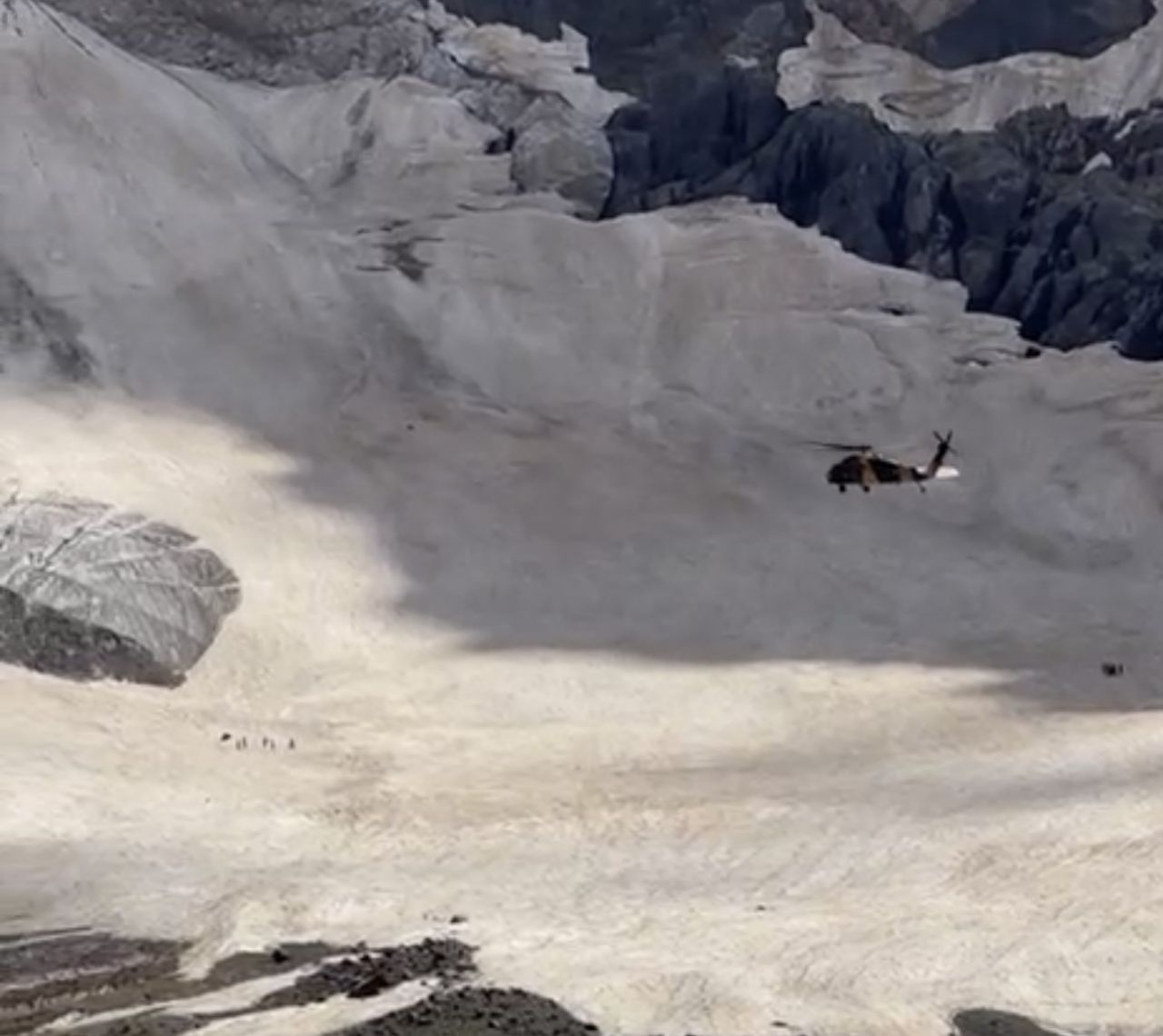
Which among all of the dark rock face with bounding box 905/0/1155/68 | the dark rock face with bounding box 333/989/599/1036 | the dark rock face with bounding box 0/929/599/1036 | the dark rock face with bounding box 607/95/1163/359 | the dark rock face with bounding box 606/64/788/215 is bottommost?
the dark rock face with bounding box 333/989/599/1036

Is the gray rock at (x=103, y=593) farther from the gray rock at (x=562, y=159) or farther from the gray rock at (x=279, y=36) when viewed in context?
the gray rock at (x=279, y=36)

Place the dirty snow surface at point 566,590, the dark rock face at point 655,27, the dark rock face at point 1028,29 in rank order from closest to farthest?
1. the dirty snow surface at point 566,590
2. the dark rock face at point 655,27
3. the dark rock face at point 1028,29

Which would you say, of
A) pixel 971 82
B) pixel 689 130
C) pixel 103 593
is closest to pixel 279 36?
pixel 689 130

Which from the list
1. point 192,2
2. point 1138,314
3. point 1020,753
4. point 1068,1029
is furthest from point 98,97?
point 1068,1029

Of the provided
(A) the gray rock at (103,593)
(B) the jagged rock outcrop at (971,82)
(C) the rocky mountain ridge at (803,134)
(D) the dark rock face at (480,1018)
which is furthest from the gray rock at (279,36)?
(D) the dark rock face at (480,1018)

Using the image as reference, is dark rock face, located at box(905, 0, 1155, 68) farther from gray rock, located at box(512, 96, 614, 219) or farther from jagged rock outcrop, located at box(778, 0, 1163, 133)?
gray rock, located at box(512, 96, 614, 219)

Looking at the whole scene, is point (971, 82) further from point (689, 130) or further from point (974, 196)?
point (689, 130)

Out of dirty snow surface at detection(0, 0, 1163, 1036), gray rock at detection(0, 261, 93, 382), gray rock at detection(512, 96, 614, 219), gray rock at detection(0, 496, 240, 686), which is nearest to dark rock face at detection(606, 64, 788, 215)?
gray rock at detection(512, 96, 614, 219)
